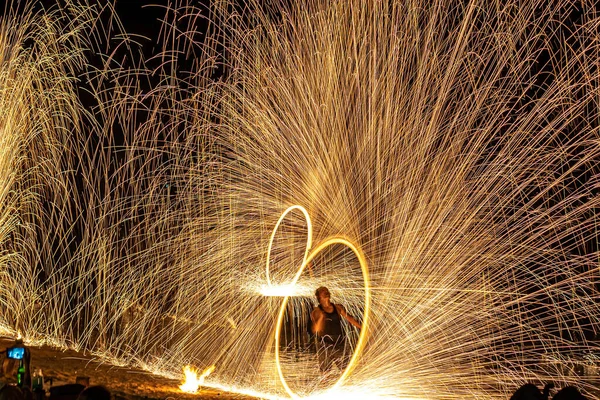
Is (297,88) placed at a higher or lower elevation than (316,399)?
higher

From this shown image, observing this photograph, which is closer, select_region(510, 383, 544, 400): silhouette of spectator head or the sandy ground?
select_region(510, 383, 544, 400): silhouette of spectator head

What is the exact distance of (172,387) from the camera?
412 inches

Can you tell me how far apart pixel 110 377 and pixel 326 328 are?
3.25 meters

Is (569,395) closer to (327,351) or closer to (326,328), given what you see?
(326,328)

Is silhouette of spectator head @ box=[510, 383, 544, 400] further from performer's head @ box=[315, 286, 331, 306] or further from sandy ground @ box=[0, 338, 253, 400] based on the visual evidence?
sandy ground @ box=[0, 338, 253, 400]

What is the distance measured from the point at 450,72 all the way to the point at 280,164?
283 cm

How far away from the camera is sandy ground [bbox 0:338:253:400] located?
9898mm

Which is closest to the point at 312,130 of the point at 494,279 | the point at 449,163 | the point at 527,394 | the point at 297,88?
the point at 297,88

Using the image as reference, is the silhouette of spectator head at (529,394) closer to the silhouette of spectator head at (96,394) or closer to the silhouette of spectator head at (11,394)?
the silhouette of spectator head at (96,394)

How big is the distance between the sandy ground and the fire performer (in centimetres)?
110

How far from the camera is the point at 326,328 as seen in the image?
934 centimetres

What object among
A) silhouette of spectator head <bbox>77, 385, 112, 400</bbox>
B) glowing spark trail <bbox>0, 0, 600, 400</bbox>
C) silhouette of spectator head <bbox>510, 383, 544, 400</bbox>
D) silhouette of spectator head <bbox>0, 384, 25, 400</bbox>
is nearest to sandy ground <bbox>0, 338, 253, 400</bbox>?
glowing spark trail <bbox>0, 0, 600, 400</bbox>

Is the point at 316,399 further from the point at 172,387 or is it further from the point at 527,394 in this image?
the point at 527,394

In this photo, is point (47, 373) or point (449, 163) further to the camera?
point (449, 163)
